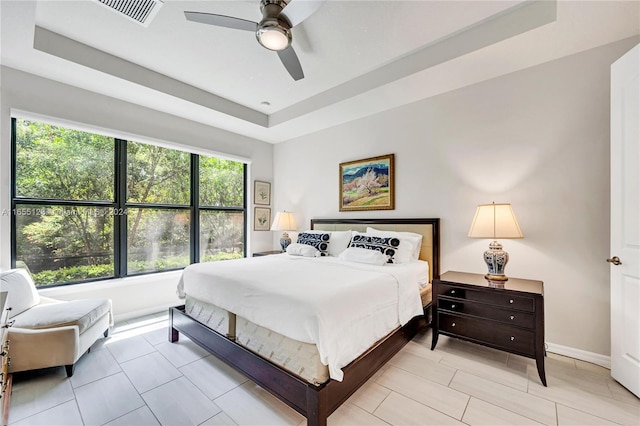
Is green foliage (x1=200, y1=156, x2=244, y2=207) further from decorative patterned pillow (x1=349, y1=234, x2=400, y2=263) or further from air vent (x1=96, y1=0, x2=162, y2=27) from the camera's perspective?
decorative patterned pillow (x1=349, y1=234, x2=400, y2=263)

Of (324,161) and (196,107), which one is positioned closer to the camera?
(196,107)

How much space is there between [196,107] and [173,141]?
0.68m

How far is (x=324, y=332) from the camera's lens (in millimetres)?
1551

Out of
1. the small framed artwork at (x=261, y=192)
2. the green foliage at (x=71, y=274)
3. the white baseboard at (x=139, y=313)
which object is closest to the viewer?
the green foliage at (x=71, y=274)

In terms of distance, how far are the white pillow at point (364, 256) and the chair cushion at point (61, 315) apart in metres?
2.46

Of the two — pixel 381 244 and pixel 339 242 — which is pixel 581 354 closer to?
pixel 381 244

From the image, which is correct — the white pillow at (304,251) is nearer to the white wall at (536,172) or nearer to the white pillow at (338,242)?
the white pillow at (338,242)

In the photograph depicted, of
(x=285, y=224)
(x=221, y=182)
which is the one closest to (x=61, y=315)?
(x=221, y=182)

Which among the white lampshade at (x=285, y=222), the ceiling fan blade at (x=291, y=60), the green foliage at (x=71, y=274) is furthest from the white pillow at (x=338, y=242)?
the green foliage at (x=71, y=274)

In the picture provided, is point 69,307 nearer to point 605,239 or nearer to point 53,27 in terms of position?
point 53,27

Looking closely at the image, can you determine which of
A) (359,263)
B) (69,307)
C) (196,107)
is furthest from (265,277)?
(196,107)

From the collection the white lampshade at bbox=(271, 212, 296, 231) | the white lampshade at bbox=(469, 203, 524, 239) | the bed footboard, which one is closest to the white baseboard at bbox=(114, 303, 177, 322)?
the bed footboard

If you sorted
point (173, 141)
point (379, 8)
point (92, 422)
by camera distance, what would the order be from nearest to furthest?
point (92, 422), point (379, 8), point (173, 141)

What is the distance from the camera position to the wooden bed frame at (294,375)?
61.1 inches
